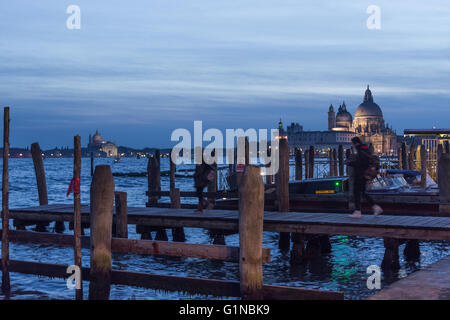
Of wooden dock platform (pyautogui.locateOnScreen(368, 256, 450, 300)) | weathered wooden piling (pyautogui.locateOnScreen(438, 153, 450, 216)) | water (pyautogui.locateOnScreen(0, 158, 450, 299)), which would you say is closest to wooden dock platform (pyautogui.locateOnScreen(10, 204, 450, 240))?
water (pyautogui.locateOnScreen(0, 158, 450, 299))

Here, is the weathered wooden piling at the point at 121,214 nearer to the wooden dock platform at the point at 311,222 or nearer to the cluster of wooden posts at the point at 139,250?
the wooden dock platform at the point at 311,222

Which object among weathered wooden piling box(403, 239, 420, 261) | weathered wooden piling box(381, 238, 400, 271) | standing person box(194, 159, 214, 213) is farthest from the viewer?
weathered wooden piling box(403, 239, 420, 261)

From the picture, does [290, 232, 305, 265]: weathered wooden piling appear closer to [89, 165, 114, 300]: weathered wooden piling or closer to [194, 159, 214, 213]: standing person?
[194, 159, 214, 213]: standing person

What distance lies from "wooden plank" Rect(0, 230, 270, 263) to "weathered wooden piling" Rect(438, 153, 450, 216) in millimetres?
7349

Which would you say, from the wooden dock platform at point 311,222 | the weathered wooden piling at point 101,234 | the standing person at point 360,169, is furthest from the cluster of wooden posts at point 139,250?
the standing person at point 360,169

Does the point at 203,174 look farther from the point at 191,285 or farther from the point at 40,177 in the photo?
the point at 40,177

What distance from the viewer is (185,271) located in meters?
14.9

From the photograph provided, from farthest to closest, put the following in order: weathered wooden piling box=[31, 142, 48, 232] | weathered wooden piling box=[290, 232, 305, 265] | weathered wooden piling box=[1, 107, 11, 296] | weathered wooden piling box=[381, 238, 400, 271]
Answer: weathered wooden piling box=[31, 142, 48, 232]
weathered wooden piling box=[290, 232, 305, 265]
weathered wooden piling box=[381, 238, 400, 271]
weathered wooden piling box=[1, 107, 11, 296]

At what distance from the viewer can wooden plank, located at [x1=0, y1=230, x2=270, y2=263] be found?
354 inches

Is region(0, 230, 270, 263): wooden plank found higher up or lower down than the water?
higher up

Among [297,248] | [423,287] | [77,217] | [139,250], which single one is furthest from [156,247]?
[297,248]

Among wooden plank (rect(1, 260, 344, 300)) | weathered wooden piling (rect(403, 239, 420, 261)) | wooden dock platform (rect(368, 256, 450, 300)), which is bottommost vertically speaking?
weathered wooden piling (rect(403, 239, 420, 261))
